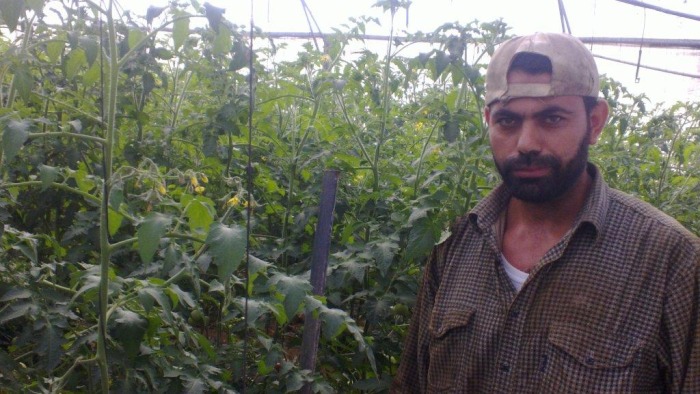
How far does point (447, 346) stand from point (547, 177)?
47cm

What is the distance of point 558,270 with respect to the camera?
1.74 m

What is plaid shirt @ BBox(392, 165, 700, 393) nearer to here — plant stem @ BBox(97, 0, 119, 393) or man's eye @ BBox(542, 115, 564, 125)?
man's eye @ BBox(542, 115, 564, 125)

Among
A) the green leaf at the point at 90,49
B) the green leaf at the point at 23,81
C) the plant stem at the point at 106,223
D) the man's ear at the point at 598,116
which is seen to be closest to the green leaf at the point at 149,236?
the plant stem at the point at 106,223

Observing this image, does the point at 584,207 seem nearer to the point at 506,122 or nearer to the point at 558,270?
the point at 558,270

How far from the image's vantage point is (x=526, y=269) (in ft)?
6.06

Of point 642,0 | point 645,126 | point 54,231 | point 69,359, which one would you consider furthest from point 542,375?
point 642,0

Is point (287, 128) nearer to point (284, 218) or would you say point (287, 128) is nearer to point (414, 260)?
point (284, 218)

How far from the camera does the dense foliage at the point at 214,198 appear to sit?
72.8 inches

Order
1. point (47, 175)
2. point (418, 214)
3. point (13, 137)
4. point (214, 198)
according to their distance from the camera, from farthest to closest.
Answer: point (214, 198) → point (418, 214) → point (47, 175) → point (13, 137)

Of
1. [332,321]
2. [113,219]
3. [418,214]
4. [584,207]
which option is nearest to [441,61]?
[418,214]

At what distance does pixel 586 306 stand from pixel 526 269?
0.20 metres

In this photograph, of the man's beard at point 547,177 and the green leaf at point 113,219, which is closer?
the man's beard at point 547,177

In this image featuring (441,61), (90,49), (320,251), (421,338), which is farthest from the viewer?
(441,61)

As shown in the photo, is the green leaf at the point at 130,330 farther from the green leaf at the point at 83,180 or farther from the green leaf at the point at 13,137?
the green leaf at the point at 13,137
